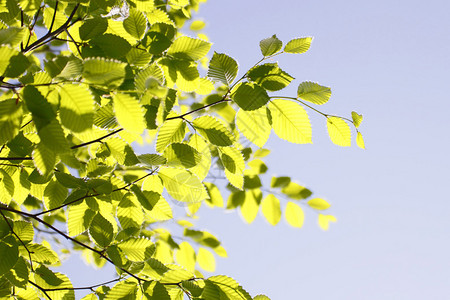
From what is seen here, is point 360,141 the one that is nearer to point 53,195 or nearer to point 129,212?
point 129,212

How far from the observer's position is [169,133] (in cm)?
134

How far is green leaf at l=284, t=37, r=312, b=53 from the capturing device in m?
1.25

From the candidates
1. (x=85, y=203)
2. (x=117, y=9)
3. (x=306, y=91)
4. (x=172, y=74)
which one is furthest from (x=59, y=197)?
(x=306, y=91)

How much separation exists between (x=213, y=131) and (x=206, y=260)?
135 centimetres

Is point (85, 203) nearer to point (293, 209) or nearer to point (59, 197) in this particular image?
point (59, 197)

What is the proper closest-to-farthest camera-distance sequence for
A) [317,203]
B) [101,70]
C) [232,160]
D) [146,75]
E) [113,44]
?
[101,70] → [146,75] → [113,44] → [232,160] → [317,203]

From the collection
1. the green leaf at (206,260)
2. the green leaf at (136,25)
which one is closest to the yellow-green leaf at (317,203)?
the green leaf at (206,260)

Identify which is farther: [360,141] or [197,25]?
[197,25]

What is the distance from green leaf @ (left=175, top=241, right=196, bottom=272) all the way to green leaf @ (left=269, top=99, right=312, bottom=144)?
4.32 ft

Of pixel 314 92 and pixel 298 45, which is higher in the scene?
pixel 298 45

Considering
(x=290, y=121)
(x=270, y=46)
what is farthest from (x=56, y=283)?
(x=270, y=46)

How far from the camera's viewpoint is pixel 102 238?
4.17 feet

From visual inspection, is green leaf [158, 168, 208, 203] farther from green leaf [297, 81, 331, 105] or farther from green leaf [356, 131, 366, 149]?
green leaf [356, 131, 366, 149]

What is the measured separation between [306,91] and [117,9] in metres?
0.83
